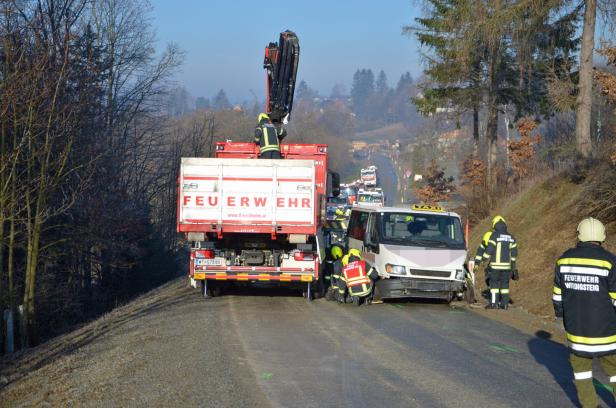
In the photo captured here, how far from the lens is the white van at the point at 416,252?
16391mm

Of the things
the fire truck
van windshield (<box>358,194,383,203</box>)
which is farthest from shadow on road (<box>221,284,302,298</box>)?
van windshield (<box>358,194,383,203</box>)

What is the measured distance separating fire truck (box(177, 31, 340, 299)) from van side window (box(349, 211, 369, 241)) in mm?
1505

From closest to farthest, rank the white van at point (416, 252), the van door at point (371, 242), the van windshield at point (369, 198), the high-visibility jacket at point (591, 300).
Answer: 1. the high-visibility jacket at point (591, 300)
2. the white van at point (416, 252)
3. the van door at point (371, 242)
4. the van windshield at point (369, 198)

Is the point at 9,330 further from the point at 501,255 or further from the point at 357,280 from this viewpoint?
the point at 501,255

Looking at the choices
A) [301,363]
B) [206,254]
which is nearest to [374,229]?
[206,254]

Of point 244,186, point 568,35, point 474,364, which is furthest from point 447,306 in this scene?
point 568,35

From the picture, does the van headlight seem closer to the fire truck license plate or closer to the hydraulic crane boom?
→ the fire truck license plate

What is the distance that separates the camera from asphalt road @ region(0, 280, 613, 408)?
8570 mm

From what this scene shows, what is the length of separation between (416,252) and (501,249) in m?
1.69

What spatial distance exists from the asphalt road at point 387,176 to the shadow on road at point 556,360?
49.8m

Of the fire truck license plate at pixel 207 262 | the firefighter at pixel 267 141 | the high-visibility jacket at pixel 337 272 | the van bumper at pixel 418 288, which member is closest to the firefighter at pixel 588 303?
the van bumper at pixel 418 288

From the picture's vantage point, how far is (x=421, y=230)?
1739 cm

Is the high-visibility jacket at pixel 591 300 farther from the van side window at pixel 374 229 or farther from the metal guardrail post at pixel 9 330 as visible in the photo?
the metal guardrail post at pixel 9 330

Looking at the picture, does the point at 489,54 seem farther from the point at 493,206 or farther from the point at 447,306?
the point at 447,306
